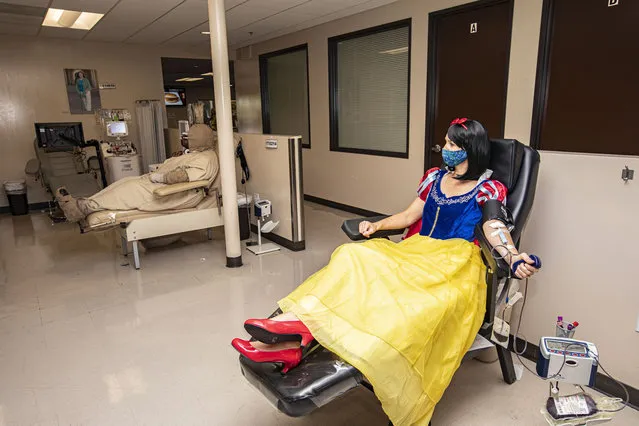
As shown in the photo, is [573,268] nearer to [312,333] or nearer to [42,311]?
[312,333]

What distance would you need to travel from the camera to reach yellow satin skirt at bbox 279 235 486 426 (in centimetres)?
144

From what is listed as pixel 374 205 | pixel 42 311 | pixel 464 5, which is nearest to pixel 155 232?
pixel 42 311

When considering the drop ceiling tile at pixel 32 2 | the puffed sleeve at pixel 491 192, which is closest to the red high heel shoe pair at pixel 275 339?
the puffed sleeve at pixel 491 192

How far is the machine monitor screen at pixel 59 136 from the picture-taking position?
5715mm

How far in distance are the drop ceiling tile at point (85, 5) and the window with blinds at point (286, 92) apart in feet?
8.45

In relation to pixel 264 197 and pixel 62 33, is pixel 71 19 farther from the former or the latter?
pixel 264 197

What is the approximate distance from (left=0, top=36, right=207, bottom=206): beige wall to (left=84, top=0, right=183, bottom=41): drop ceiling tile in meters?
0.36

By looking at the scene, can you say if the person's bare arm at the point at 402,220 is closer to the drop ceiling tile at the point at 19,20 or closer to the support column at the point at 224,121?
the support column at the point at 224,121

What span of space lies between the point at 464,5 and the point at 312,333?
3.62 m

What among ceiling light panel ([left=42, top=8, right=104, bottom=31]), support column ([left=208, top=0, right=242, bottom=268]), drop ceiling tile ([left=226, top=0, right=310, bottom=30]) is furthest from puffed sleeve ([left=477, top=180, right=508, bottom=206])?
ceiling light panel ([left=42, top=8, right=104, bottom=31])

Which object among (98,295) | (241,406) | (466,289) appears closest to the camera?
(466,289)

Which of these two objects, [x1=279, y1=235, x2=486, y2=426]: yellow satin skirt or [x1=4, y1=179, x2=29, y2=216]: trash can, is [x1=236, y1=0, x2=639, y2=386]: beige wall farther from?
[x1=4, y1=179, x2=29, y2=216]: trash can

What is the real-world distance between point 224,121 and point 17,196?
4260 millimetres

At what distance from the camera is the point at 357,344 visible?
1.45 metres
